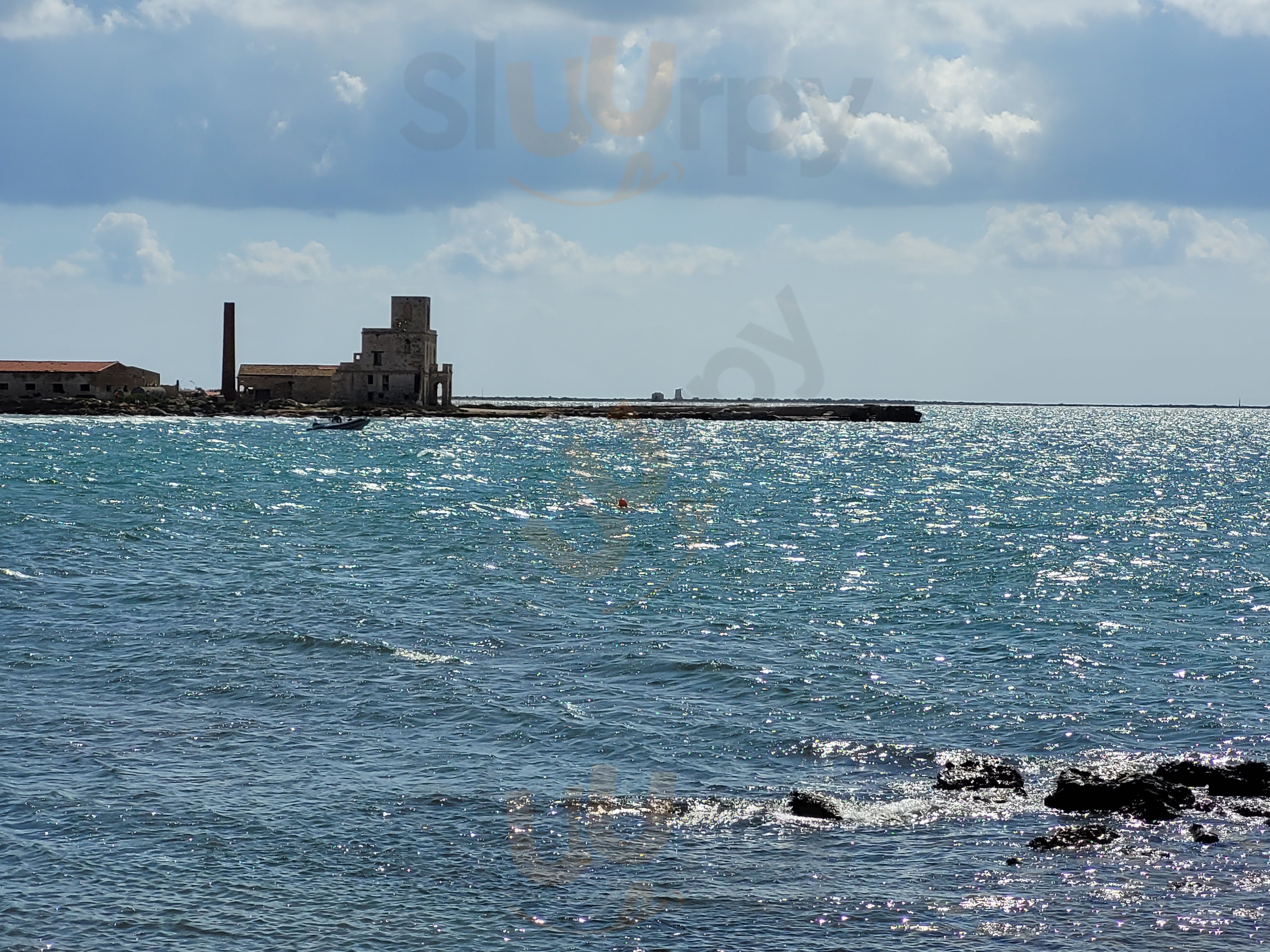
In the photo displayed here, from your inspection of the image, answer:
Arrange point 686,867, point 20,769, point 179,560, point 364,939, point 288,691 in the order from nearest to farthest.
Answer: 1. point 364,939
2. point 686,867
3. point 20,769
4. point 288,691
5. point 179,560

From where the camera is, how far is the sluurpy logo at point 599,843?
13.9m

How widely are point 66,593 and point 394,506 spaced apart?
2673 cm

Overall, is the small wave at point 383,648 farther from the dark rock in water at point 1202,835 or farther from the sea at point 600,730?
the dark rock in water at point 1202,835

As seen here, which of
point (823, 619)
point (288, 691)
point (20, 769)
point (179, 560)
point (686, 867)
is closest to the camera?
point (686, 867)

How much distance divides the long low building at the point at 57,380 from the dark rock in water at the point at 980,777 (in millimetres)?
157544

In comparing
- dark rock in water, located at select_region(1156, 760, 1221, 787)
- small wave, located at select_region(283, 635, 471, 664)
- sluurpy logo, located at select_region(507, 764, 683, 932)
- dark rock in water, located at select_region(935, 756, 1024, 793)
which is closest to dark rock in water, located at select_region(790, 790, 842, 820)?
sluurpy logo, located at select_region(507, 764, 683, 932)

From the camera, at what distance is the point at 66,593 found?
3388cm

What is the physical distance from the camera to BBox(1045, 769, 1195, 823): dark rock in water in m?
17.4

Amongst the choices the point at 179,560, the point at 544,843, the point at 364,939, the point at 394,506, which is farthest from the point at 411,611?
the point at 394,506

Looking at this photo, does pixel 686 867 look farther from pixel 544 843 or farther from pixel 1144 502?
pixel 1144 502

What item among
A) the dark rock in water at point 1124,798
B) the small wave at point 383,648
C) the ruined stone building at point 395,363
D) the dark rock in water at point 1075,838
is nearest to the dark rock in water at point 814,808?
the dark rock in water at point 1075,838

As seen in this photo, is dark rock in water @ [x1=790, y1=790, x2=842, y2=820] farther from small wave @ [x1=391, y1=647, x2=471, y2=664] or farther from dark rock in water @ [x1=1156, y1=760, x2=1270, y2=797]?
small wave @ [x1=391, y1=647, x2=471, y2=664]

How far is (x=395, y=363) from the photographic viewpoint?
170 m

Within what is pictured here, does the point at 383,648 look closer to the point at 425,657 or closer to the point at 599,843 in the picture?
the point at 425,657
